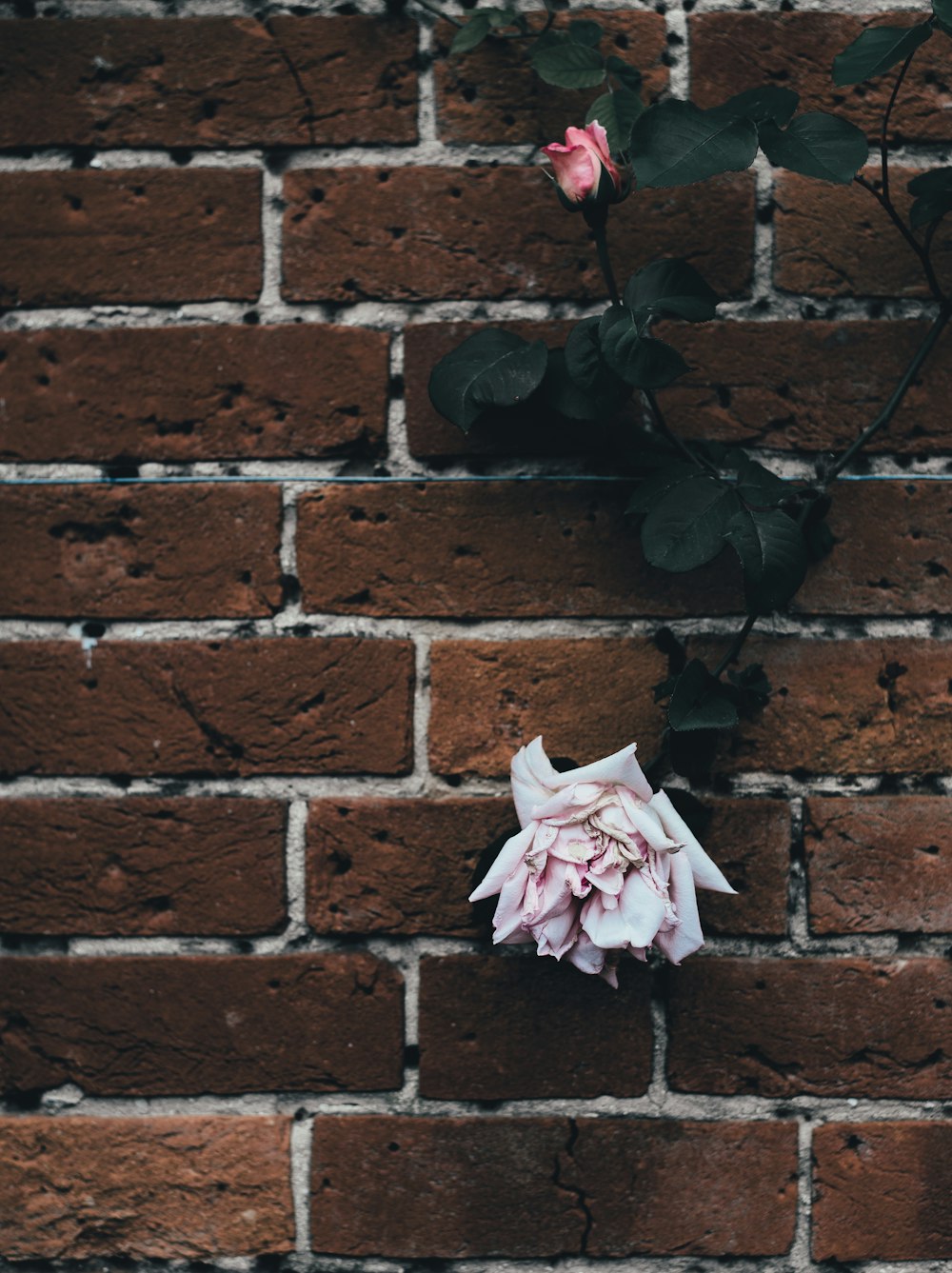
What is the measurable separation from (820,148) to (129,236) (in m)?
0.42

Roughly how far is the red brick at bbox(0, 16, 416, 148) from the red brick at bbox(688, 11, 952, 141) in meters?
0.19

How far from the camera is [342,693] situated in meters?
0.61

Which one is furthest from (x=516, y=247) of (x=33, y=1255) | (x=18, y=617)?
(x=33, y=1255)

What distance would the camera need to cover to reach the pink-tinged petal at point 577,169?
53 cm

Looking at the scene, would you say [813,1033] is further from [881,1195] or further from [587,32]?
[587,32]

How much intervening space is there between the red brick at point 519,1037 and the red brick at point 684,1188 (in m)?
0.03

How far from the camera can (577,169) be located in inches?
21.0

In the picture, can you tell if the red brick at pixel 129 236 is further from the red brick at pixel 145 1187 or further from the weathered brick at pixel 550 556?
Result: the red brick at pixel 145 1187

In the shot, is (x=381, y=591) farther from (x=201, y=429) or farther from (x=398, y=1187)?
(x=398, y=1187)

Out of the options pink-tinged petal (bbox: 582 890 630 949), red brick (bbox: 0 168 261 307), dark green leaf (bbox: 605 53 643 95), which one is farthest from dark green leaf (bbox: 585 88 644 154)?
pink-tinged petal (bbox: 582 890 630 949)

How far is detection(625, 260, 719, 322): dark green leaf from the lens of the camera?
559 millimetres

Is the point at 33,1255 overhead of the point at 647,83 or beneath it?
beneath

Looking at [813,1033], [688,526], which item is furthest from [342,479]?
[813,1033]

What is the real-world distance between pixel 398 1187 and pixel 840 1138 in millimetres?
278
